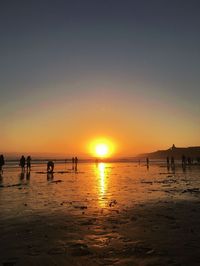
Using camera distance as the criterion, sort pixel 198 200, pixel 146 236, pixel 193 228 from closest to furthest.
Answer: pixel 146 236, pixel 193 228, pixel 198 200

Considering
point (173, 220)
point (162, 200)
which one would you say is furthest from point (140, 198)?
point (173, 220)

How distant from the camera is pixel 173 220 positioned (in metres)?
13.4

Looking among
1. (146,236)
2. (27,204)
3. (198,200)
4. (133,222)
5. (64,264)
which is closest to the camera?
(64,264)

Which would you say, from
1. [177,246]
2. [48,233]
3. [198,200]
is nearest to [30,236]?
[48,233]

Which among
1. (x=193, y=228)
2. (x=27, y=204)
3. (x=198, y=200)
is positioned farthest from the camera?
(x=198, y=200)

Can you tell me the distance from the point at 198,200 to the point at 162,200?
2145mm

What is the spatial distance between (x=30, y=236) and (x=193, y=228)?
19.5 ft

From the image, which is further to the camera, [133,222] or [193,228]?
[133,222]

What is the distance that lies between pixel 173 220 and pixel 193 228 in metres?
1.59

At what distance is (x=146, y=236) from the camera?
35.3 feet

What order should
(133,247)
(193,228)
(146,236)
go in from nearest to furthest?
(133,247)
(146,236)
(193,228)

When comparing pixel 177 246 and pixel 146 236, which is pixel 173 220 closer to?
pixel 146 236

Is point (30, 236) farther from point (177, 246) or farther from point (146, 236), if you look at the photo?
point (177, 246)

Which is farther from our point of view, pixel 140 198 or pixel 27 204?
pixel 140 198
